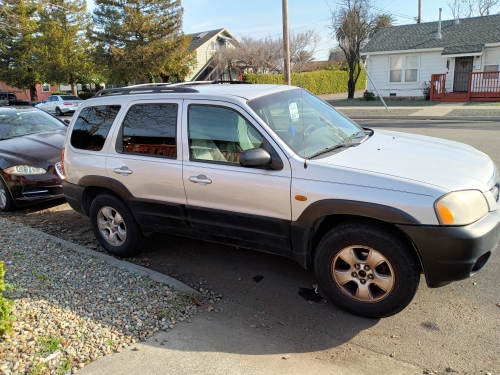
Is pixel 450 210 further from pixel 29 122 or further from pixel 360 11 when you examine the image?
pixel 360 11

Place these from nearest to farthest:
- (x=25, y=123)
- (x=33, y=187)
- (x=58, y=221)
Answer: (x=58, y=221), (x=33, y=187), (x=25, y=123)

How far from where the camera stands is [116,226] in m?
4.84

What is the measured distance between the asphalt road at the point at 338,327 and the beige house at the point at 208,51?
38454 mm

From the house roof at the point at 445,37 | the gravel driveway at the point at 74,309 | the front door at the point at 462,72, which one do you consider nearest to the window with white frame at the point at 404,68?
the house roof at the point at 445,37

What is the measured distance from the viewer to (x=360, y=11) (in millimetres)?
27234

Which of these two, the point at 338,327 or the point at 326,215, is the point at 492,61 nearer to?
the point at 326,215

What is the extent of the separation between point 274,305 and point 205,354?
36.5 inches

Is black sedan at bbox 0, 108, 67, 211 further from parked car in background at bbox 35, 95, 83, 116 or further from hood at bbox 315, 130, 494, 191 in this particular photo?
parked car in background at bbox 35, 95, 83, 116

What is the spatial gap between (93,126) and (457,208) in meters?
3.92

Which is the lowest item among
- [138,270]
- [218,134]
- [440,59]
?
[138,270]

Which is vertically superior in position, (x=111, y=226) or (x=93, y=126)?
(x=93, y=126)

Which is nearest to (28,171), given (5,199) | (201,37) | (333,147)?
(5,199)

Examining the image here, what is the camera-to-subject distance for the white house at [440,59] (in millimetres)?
22391

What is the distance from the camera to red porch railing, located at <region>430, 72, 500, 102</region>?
837 inches
